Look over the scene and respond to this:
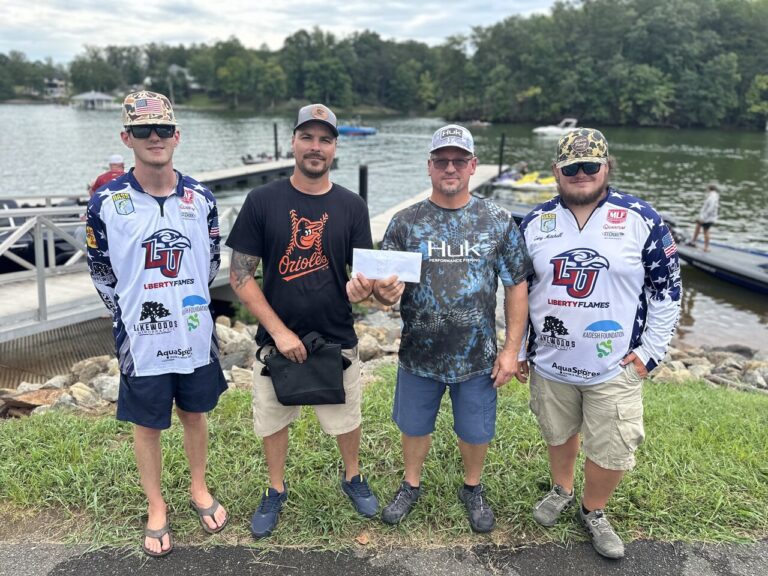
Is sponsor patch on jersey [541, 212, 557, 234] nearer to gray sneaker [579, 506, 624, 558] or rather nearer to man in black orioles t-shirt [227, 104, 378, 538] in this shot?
man in black orioles t-shirt [227, 104, 378, 538]

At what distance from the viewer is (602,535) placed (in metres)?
3.01

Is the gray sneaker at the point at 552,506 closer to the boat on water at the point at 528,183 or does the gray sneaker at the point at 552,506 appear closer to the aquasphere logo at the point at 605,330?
the aquasphere logo at the point at 605,330

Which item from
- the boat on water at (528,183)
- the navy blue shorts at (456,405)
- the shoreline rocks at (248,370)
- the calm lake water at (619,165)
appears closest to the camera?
the navy blue shorts at (456,405)

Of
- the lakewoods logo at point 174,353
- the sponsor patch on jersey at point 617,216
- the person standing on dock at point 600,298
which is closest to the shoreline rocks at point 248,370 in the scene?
the lakewoods logo at point 174,353

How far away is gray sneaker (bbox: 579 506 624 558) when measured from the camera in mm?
2949

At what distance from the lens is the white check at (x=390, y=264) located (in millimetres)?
2697

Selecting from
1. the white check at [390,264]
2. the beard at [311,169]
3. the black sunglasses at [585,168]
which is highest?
the black sunglasses at [585,168]

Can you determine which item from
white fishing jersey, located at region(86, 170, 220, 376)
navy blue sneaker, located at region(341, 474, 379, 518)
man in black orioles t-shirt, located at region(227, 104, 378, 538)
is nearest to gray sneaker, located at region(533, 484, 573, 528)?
navy blue sneaker, located at region(341, 474, 379, 518)

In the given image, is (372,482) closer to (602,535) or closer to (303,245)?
(602,535)

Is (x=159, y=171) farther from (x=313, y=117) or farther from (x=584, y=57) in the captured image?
(x=584, y=57)

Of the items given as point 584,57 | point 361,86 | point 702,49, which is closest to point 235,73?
point 361,86

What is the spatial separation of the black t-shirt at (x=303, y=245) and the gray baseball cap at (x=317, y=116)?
32 cm

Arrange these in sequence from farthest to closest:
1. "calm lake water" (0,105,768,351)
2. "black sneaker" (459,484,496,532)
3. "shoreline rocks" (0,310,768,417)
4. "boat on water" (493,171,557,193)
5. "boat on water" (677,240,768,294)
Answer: "boat on water" (493,171,557,193)
"calm lake water" (0,105,768,351)
"boat on water" (677,240,768,294)
"shoreline rocks" (0,310,768,417)
"black sneaker" (459,484,496,532)

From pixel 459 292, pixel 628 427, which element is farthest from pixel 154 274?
pixel 628 427
